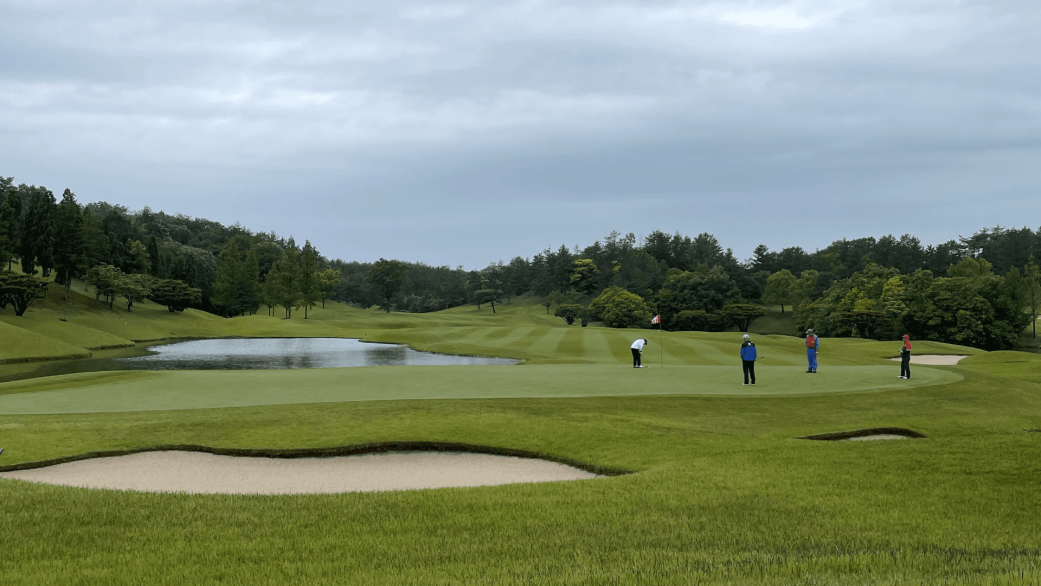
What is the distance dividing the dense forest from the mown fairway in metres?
57.6

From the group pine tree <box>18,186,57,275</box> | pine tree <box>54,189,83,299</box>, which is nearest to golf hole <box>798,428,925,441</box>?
pine tree <box>54,189,83,299</box>

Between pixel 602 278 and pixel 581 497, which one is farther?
pixel 602 278

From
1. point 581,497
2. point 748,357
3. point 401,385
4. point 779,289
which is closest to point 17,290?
point 401,385

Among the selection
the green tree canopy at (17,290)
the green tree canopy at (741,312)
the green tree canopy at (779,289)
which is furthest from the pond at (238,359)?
the green tree canopy at (779,289)

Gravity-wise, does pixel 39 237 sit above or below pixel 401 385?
above

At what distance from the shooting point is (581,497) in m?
8.07

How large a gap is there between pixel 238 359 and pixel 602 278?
9281 cm

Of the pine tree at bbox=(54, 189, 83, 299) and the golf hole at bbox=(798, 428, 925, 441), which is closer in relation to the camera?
the golf hole at bbox=(798, 428, 925, 441)

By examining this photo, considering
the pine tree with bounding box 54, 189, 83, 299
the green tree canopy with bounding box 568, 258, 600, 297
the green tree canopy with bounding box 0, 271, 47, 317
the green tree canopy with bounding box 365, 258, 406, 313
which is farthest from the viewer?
the green tree canopy with bounding box 365, 258, 406, 313

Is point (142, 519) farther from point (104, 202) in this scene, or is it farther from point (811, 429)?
point (104, 202)

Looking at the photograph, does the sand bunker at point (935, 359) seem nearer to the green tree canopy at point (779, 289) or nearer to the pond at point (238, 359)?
the pond at point (238, 359)

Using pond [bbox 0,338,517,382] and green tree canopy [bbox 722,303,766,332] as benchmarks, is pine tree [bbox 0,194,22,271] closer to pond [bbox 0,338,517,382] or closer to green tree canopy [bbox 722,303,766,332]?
pond [bbox 0,338,517,382]

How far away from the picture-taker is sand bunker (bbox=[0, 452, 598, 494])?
1085cm

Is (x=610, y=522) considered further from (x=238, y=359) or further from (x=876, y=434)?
(x=238, y=359)
